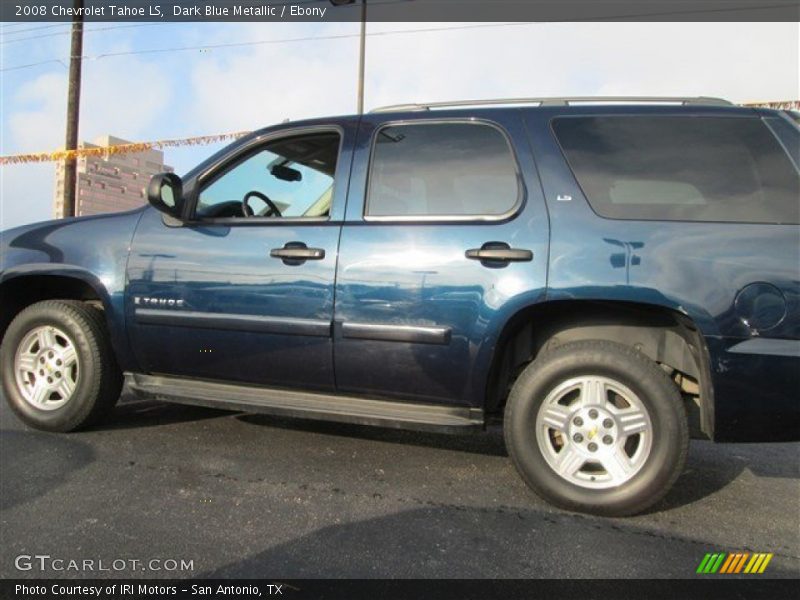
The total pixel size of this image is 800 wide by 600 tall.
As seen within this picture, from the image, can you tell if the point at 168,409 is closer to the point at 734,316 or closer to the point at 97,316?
the point at 97,316

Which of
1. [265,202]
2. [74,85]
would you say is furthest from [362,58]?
[265,202]

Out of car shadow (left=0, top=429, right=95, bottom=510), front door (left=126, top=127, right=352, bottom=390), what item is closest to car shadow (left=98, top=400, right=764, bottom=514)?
car shadow (left=0, top=429, right=95, bottom=510)

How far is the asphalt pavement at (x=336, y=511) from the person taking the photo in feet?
6.96

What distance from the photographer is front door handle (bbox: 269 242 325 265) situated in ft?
9.46

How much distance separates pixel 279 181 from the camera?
11.4ft

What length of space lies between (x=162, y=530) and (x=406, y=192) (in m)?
1.90

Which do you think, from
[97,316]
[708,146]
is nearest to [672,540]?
[708,146]

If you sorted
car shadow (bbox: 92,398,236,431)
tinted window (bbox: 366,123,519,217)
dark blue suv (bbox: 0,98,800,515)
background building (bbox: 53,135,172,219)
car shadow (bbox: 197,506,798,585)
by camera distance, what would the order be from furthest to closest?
background building (bbox: 53,135,172,219) < car shadow (bbox: 92,398,236,431) < tinted window (bbox: 366,123,519,217) < dark blue suv (bbox: 0,98,800,515) < car shadow (bbox: 197,506,798,585)

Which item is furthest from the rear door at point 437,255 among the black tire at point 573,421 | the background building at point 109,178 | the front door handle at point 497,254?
the background building at point 109,178

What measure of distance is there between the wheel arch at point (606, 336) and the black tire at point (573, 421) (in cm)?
18

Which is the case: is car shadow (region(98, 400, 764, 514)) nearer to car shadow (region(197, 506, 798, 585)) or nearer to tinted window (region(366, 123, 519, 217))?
car shadow (region(197, 506, 798, 585))

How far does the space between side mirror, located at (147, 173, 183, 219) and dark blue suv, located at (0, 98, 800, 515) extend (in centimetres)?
2

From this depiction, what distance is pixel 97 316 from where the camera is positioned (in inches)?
136

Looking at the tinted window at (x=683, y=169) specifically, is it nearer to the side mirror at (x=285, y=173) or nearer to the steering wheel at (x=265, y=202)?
the side mirror at (x=285, y=173)
